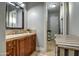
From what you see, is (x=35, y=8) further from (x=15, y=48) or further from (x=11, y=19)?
(x=15, y=48)

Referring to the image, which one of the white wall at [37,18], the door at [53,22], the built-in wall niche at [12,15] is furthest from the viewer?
the door at [53,22]

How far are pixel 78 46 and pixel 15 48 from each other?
5.25 ft

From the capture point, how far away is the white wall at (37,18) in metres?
5.20

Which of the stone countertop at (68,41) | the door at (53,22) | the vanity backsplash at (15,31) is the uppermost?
the door at (53,22)

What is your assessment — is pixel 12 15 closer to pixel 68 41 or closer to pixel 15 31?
pixel 15 31

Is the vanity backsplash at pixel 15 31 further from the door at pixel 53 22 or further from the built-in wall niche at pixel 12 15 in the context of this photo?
the door at pixel 53 22

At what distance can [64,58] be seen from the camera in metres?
1.40

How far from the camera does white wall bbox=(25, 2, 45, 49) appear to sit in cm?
520

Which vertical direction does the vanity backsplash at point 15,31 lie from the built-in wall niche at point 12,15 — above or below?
below

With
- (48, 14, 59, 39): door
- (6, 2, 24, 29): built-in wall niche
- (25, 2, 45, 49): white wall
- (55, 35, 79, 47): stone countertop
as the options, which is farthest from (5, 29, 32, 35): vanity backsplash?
(48, 14, 59, 39): door

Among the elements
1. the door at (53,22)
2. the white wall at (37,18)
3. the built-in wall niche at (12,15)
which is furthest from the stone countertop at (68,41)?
the door at (53,22)

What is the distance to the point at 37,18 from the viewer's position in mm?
5277

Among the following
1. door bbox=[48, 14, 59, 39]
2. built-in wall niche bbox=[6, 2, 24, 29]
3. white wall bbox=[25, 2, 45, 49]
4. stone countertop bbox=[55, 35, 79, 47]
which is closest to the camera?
stone countertop bbox=[55, 35, 79, 47]

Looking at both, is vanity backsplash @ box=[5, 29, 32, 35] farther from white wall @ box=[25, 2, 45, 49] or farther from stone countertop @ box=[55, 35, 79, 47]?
stone countertop @ box=[55, 35, 79, 47]
